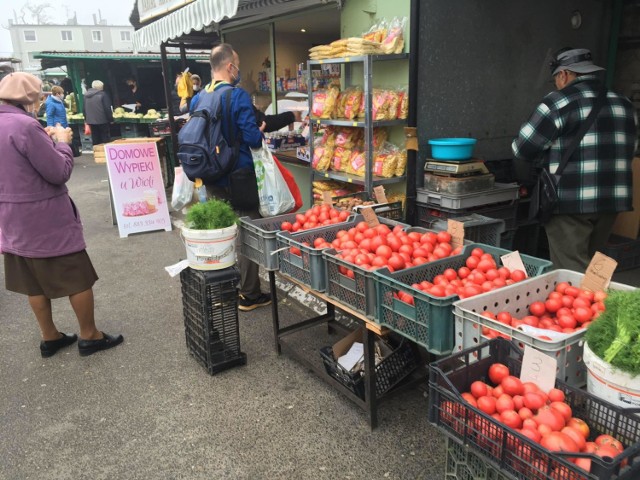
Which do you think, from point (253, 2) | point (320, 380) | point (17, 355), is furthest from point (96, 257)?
point (320, 380)

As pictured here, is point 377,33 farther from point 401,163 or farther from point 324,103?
point 401,163

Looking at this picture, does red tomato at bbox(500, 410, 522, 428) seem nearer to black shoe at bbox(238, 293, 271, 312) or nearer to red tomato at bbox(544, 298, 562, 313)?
red tomato at bbox(544, 298, 562, 313)

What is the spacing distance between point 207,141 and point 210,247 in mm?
1059

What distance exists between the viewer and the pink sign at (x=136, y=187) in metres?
7.32

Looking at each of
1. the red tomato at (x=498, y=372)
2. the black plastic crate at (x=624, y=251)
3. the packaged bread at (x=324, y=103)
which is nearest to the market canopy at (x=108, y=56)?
the packaged bread at (x=324, y=103)

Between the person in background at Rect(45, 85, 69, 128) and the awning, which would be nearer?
the awning

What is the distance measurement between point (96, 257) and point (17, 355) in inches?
101

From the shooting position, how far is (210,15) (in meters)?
5.30

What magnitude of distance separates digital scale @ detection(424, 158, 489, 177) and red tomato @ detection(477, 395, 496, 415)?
110 inches

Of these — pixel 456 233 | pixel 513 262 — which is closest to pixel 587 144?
pixel 456 233

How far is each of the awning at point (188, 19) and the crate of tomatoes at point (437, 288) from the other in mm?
3308

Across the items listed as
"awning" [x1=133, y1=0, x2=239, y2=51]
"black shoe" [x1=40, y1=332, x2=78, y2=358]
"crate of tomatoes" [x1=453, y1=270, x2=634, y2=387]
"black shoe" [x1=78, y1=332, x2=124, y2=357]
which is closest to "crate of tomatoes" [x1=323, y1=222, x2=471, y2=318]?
"crate of tomatoes" [x1=453, y1=270, x2=634, y2=387]

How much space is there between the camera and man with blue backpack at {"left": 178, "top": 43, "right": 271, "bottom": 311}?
13.7 feet

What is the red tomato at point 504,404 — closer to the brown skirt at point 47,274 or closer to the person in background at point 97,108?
the brown skirt at point 47,274
